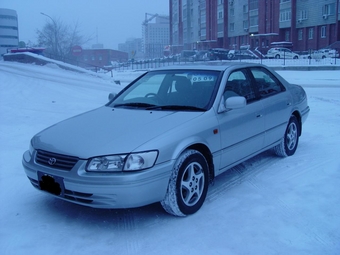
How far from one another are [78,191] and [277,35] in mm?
54986

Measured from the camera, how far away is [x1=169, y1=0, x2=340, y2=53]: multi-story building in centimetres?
4888

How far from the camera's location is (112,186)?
3.50 metres

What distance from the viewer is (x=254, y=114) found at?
5.05m

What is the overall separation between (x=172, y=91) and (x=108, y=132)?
1247 mm

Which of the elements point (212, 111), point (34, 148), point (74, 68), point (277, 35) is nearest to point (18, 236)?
point (34, 148)

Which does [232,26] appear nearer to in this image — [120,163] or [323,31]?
[323,31]

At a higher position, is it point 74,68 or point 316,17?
point 316,17

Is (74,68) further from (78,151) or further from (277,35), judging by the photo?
(277,35)

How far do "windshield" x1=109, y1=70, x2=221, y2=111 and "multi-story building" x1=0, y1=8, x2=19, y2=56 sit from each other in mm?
84012

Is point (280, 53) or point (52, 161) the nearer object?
point (52, 161)

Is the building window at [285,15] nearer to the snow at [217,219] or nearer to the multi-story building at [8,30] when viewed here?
the snow at [217,219]

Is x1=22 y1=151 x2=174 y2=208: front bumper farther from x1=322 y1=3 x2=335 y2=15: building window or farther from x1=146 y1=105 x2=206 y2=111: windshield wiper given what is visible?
x1=322 y1=3 x2=335 y2=15: building window

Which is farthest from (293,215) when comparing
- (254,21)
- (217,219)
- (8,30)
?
(8,30)

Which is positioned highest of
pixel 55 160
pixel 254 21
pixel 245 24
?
pixel 254 21
